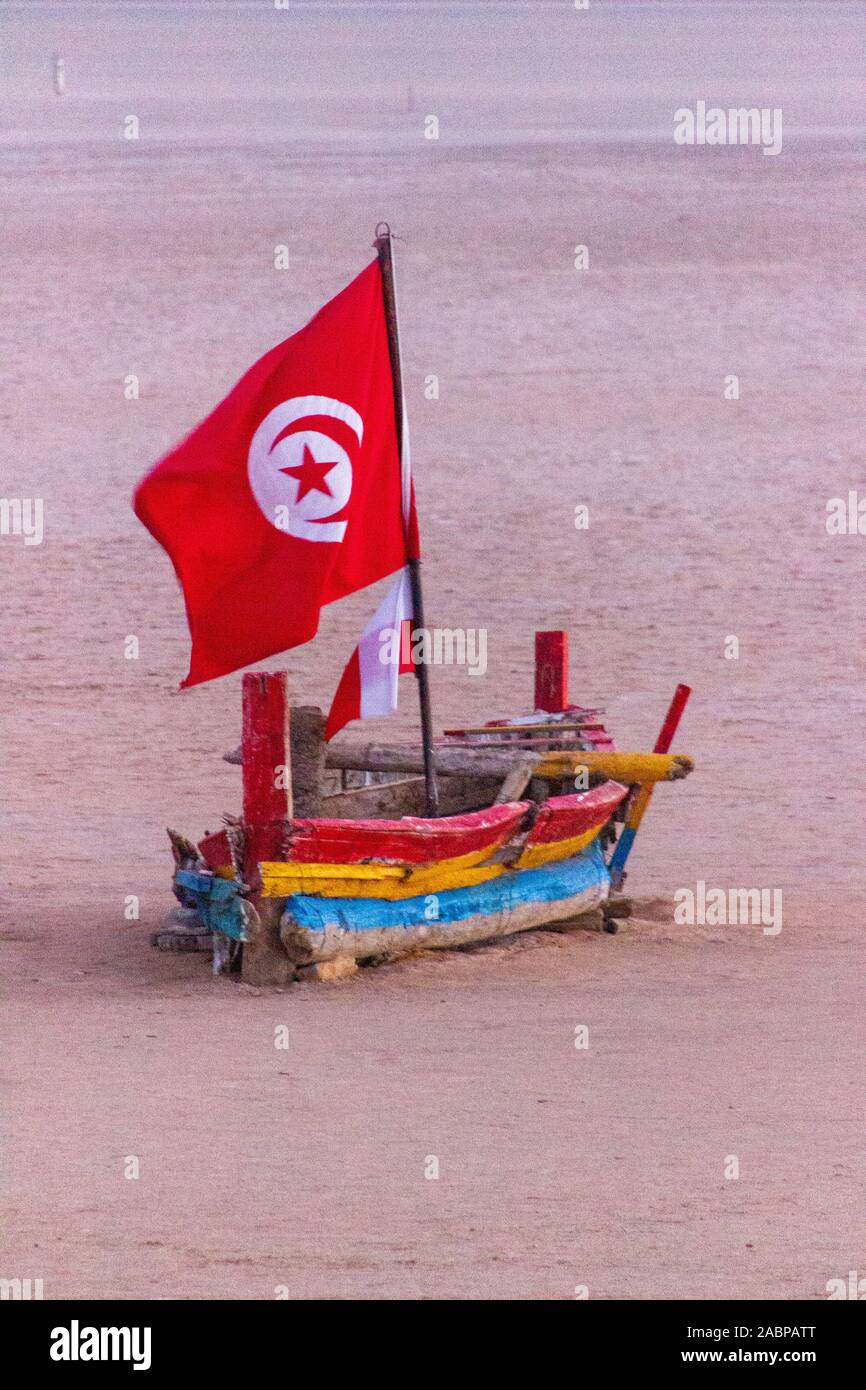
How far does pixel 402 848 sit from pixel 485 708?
5847mm

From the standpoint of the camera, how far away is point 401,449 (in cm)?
1174

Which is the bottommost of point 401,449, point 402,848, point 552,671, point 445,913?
point 445,913

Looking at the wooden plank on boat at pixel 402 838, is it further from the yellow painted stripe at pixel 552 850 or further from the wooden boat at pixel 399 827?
the yellow painted stripe at pixel 552 850

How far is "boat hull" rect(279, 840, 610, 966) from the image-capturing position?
11445 mm

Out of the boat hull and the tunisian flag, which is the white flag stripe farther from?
the boat hull

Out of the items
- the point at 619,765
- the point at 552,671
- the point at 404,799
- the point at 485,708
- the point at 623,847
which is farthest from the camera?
the point at 485,708

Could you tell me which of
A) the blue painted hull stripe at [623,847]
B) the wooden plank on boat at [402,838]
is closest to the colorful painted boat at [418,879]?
Result: the wooden plank on boat at [402,838]

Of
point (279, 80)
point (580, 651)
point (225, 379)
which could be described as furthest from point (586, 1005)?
point (279, 80)

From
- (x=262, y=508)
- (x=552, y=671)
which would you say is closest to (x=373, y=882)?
(x=262, y=508)

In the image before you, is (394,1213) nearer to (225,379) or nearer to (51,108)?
(225,379)

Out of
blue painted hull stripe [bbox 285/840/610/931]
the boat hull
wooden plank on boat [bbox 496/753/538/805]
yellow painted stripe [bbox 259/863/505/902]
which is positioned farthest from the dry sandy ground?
wooden plank on boat [bbox 496/753/538/805]

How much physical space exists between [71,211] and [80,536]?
10281 millimetres

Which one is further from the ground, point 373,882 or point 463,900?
point 373,882

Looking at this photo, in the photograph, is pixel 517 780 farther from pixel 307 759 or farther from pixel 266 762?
pixel 266 762
